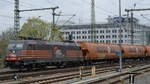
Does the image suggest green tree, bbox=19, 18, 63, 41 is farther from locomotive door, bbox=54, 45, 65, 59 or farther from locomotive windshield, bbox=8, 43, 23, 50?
locomotive windshield, bbox=8, 43, 23, 50

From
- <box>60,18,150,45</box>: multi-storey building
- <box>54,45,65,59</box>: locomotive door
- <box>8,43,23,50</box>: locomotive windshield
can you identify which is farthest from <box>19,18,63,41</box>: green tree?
<box>60,18,150,45</box>: multi-storey building

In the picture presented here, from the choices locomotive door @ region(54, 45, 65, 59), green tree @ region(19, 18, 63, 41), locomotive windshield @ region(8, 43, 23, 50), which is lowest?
locomotive door @ region(54, 45, 65, 59)

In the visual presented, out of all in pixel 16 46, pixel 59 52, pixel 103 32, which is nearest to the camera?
pixel 16 46

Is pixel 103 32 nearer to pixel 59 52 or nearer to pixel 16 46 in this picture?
pixel 59 52

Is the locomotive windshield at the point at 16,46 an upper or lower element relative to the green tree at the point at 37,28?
lower

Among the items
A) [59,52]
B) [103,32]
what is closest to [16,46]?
[59,52]

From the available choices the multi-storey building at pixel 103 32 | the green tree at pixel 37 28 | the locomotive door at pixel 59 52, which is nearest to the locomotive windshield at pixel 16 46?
the locomotive door at pixel 59 52

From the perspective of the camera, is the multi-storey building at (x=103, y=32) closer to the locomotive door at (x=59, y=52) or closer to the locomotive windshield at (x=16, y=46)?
the locomotive door at (x=59, y=52)

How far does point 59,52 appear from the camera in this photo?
29672 millimetres

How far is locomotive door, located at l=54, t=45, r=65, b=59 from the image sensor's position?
95.4 feet

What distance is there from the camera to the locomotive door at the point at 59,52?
95.4 ft

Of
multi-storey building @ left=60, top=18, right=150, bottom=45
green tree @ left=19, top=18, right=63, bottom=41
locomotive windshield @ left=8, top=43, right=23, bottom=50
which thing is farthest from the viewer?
multi-storey building @ left=60, top=18, right=150, bottom=45

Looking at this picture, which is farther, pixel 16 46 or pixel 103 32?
pixel 103 32

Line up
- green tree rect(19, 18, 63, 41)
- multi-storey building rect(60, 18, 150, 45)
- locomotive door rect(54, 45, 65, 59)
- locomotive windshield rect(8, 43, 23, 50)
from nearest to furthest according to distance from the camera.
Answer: locomotive windshield rect(8, 43, 23, 50) → locomotive door rect(54, 45, 65, 59) → green tree rect(19, 18, 63, 41) → multi-storey building rect(60, 18, 150, 45)
